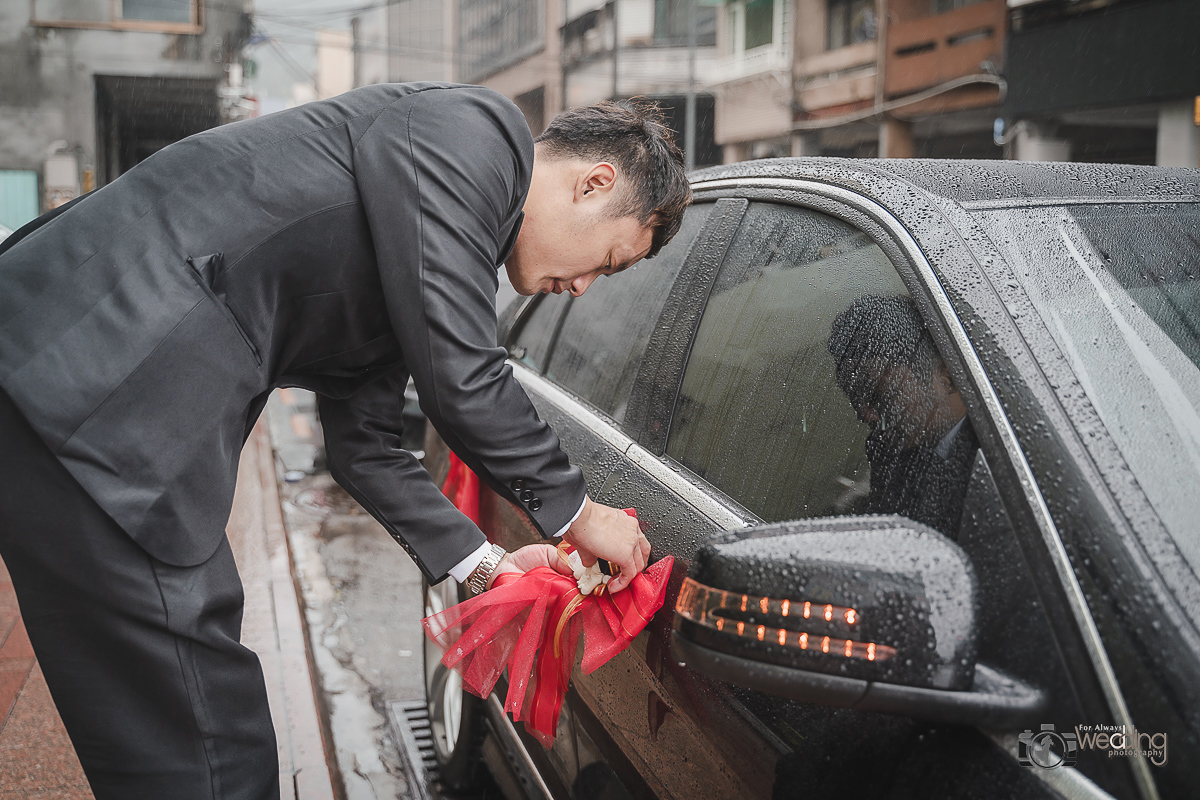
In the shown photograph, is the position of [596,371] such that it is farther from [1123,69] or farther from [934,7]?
[934,7]

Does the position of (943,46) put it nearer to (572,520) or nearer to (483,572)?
(483,572)

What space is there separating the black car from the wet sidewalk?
140 centimetres

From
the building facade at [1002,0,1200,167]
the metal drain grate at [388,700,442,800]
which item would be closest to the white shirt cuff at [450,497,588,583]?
the metal drain grate at [388,700,442,800]

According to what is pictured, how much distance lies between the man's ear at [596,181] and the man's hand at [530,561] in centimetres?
71

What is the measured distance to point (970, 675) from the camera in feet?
3.28

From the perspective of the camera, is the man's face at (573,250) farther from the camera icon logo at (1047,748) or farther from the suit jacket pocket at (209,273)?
the camera icon logo at (1047,748)

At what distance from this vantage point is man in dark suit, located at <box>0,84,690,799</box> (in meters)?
1.38

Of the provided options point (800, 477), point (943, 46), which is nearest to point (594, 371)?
point (800, 477)

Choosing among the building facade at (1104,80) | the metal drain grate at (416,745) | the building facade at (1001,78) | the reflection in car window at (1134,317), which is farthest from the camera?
the building facade at (1001,78)

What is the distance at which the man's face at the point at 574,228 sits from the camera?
64.7 inches

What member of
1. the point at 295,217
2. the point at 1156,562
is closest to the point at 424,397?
the point at 295,217

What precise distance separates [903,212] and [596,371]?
3.24 feet

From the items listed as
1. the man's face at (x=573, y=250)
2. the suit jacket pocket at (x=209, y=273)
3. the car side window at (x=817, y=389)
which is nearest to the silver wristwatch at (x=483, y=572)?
the car side window at (x=817, y=389)

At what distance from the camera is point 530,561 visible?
1.95m
